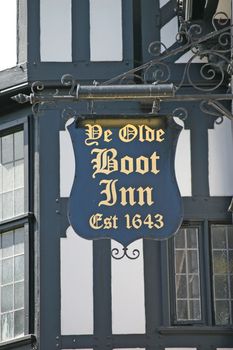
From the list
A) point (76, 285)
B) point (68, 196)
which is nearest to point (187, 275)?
point (76, 285)

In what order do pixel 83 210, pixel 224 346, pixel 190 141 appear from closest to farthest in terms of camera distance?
pixel 83 210 → pixel 224 346 → pixel 190 141

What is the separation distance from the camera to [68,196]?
13.5m

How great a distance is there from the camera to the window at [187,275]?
13289 mm

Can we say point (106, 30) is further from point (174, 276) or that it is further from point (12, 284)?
point (12, 284)

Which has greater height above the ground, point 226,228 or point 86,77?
point 86,77

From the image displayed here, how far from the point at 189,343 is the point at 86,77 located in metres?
3.26

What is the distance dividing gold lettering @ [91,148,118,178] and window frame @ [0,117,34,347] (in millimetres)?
3665

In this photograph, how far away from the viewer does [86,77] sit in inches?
550

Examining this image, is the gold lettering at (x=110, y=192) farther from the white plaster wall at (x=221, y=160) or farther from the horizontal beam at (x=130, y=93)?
the white plaster wall at (x=221, y=160)

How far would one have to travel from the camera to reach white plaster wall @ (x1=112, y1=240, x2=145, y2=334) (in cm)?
1306

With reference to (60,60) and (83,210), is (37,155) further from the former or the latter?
(83,210)

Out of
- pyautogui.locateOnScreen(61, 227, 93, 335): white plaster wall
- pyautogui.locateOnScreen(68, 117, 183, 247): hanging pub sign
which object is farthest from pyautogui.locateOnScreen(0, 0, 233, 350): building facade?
pyautogui.locateOnScreen(68, 117, 183, 247): hanging pub sign

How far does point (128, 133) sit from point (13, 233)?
421cm

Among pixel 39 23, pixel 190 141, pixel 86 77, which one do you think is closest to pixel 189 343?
pixel 190 141
